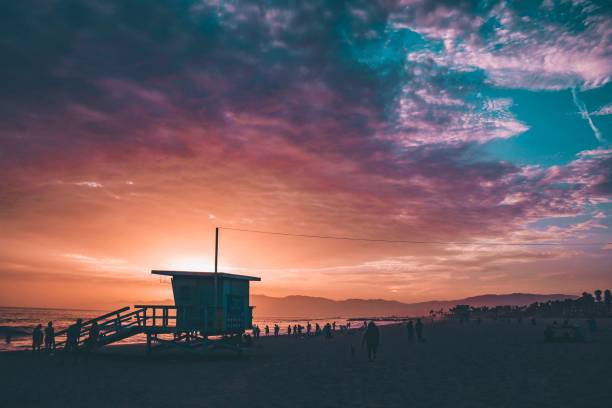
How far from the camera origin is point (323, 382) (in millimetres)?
16078

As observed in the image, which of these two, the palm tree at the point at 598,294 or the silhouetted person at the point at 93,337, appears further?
the palm tree at the point at 598,294

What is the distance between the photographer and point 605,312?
13275 centimetres

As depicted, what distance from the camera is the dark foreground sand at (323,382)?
12602 mm

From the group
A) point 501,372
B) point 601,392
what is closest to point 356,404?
point 601,392

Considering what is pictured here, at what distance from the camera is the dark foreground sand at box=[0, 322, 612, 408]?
1260 centimetres

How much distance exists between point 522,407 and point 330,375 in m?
8.29

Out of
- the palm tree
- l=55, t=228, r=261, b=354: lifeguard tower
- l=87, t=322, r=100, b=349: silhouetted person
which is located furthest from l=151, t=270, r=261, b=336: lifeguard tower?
the palm tree

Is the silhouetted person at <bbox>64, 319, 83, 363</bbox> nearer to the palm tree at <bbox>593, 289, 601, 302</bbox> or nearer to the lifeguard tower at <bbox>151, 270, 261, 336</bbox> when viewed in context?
the lifeguard tower at <bbox>151, 270, 261, 336</bbox>

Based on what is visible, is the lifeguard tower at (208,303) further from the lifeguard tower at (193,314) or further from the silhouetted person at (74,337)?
the silhouetted person at (74,337)

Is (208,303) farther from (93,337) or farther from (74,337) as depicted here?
(74,337)

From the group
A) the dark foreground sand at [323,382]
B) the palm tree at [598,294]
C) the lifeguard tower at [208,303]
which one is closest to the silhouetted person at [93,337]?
the dark foreground sand at [323,382]

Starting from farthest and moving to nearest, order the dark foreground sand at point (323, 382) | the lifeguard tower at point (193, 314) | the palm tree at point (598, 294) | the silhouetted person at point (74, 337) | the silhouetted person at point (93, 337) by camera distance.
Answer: the palm tree at point (598, 294) < the lifeguard tower at point (193, 314) < the silhouetted person at point (93, 337) < the silhouetted person at point (74, 337) < the dark foreground sand at point (323, 382)

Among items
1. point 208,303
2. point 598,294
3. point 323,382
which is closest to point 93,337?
point 208,303

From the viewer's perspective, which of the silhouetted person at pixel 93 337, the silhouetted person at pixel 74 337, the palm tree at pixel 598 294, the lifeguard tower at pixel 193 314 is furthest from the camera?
the palm tree at pixel 598 294
